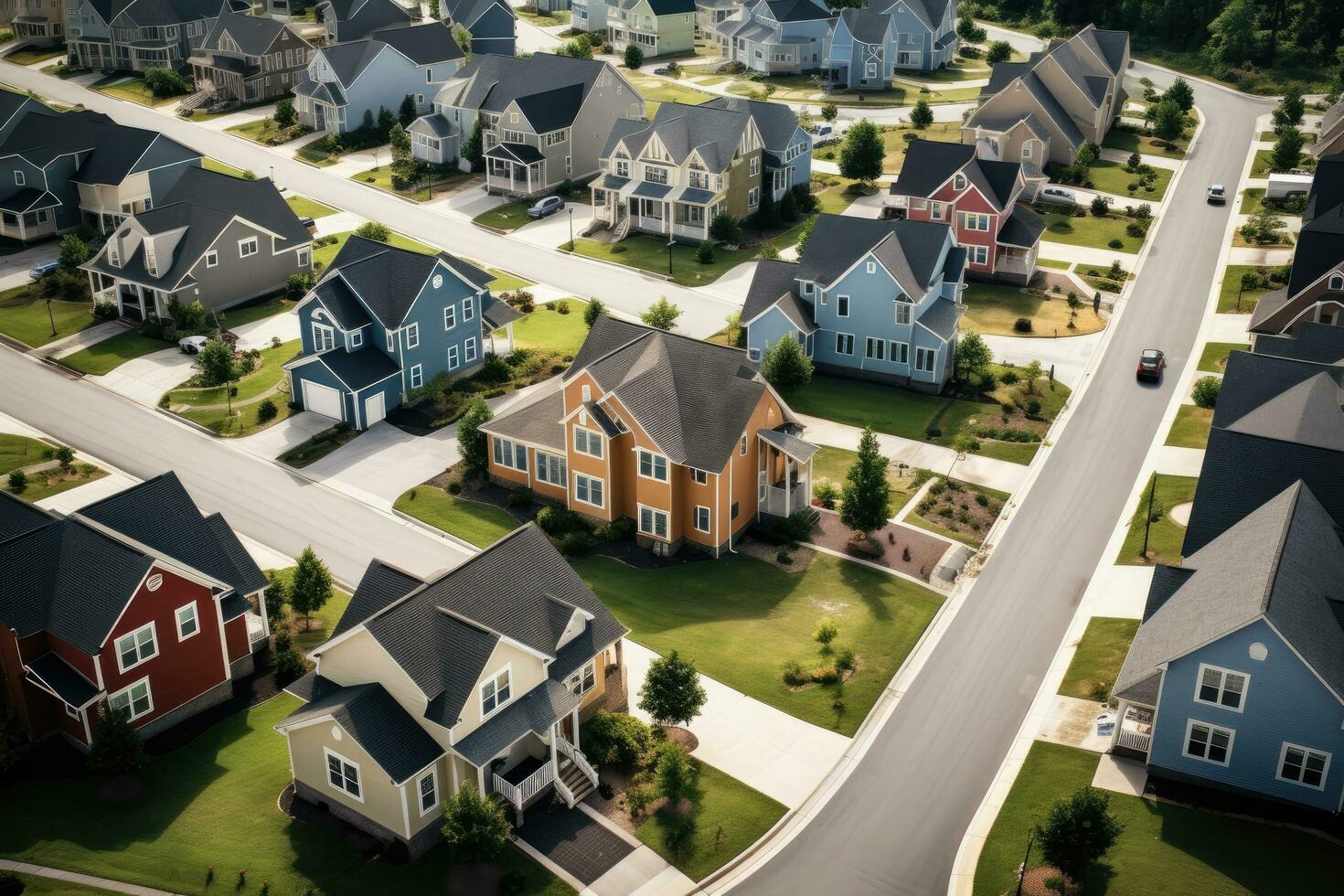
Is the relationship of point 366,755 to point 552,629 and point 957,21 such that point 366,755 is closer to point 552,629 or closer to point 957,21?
point 552,629

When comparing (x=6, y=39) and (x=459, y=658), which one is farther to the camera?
(x=6, y=39)

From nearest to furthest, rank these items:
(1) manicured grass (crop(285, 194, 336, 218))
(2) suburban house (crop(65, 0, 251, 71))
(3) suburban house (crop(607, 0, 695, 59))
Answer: (1) manicured grass (crop(285, 194, 336, 218)) < (2) suburban house (crop(65, 0, 251, 71)) < (3) suburban house (crop(607, 0, 695, 59))

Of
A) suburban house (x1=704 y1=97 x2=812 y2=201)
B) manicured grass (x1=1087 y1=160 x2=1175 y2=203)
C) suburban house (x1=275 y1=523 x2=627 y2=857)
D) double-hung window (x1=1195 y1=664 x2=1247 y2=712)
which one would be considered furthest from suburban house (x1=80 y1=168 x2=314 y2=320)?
double-hung window (x1=1195 y1=664 x2=1247 y2=712)

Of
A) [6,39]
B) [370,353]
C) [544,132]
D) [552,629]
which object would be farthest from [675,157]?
[6,39]

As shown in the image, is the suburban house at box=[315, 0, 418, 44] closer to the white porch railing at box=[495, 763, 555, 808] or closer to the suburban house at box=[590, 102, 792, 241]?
the suburban house at box=[590, 102, 792, 241]

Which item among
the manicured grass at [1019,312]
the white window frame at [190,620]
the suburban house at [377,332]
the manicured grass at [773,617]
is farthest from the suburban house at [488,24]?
the white window frame at [190,620]
